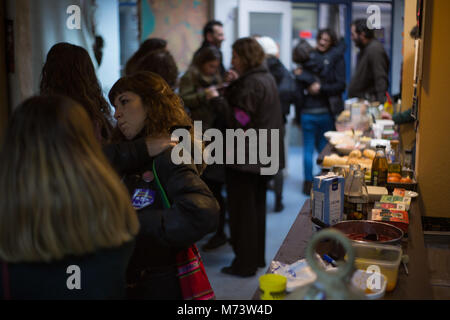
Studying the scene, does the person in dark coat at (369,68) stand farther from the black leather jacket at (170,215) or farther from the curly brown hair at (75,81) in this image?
the black leather jacket at (170,215)

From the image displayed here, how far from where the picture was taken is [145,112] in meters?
1.88

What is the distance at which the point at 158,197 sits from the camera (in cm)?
174

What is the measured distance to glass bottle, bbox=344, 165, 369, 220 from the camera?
211 cm

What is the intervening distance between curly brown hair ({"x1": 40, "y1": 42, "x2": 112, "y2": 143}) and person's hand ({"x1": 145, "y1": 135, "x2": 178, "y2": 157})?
0.63 m

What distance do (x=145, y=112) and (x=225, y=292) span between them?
2036mm

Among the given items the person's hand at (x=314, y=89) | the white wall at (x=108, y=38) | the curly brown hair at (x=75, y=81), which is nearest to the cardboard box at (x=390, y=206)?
the curly brown hair at (x=75, y=81)

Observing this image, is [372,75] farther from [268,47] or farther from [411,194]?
[411,194]

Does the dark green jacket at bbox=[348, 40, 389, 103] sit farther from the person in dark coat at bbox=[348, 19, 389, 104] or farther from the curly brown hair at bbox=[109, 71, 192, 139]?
the curly brown hair at bbox=[109, 71, 192, 139]

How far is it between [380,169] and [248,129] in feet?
4.39

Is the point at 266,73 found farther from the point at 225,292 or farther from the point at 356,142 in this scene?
the point at 225,292

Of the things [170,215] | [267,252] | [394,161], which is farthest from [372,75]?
[170,215]

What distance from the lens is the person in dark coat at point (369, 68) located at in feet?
17.0

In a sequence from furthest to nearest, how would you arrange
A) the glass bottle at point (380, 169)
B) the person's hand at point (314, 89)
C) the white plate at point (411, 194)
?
the person's hand at point (314, 89)
the glass bottle at point (380, 169)
the white plate at point (411, 194)

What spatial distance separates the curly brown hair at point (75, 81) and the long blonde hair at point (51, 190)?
1100 millimetres
